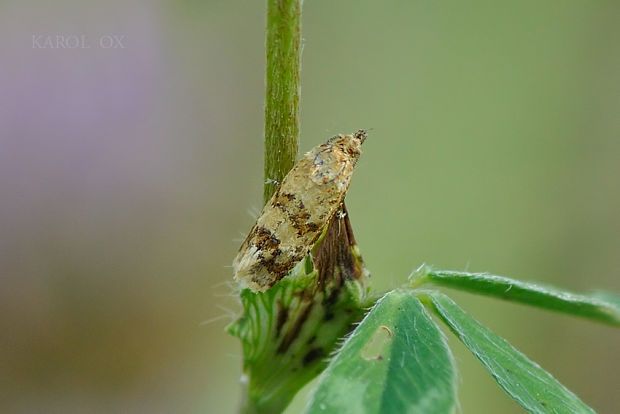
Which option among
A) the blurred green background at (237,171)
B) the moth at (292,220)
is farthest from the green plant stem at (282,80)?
the blurred green background at (237,171)

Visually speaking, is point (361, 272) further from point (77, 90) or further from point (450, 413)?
point (77, 90)

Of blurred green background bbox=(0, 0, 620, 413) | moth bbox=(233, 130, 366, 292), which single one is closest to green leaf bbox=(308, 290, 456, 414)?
moth bbox=(233, 130, 366, 292)

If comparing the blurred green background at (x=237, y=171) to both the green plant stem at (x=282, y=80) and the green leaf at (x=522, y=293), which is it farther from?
the green plant stem at (x=282, y=80)

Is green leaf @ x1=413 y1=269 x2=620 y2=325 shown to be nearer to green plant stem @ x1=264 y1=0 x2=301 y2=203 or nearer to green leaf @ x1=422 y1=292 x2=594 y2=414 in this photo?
green leaf @ x1=422 y1=292 x2=594 y2=414

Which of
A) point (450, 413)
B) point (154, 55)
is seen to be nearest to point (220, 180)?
point (154, 55)

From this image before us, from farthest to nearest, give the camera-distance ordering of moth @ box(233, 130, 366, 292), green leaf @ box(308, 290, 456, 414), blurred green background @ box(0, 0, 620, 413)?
blurred green background @ box(0, 0, 620, 413) → moth @ box(233, 130, 366, 292) → green leaf @ box(308, 290, 456, 414)
